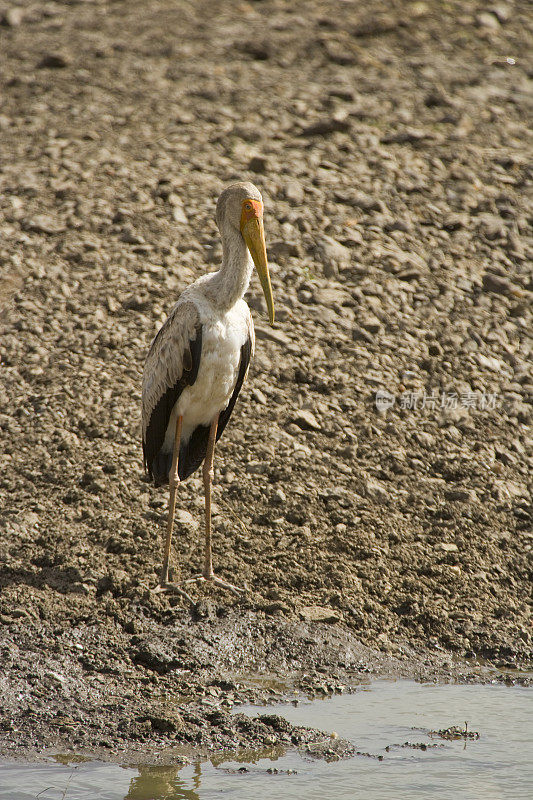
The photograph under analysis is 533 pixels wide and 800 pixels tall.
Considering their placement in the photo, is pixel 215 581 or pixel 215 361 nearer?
pixel 215 361

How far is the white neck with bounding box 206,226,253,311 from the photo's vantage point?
213 inches

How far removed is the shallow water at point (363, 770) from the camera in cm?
390

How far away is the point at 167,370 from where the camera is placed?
548 centimetres

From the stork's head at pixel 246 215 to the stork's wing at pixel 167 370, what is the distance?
1.61ft

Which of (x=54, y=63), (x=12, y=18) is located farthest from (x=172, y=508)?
(x=12, y=18)

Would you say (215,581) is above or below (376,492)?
below

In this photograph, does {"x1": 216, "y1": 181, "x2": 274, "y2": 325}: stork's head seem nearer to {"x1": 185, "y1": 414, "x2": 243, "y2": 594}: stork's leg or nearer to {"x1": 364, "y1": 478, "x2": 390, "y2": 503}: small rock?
{"x1": 185, "y1": 414, "x2": 243, "y2": 594}: stork's leg

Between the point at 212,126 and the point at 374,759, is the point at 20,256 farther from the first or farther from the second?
the point at 374,759

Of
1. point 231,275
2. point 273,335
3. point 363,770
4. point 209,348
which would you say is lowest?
point 363,770

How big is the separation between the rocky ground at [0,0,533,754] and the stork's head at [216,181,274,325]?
1.54 m

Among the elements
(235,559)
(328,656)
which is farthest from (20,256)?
(328,656)

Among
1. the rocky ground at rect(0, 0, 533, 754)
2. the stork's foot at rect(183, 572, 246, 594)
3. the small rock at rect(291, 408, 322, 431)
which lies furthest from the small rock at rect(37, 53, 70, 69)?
the stork's foot at rect(183, 572, 246, 594)

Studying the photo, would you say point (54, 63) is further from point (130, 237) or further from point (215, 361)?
point (215, 361)

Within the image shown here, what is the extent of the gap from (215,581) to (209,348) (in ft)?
4.28
